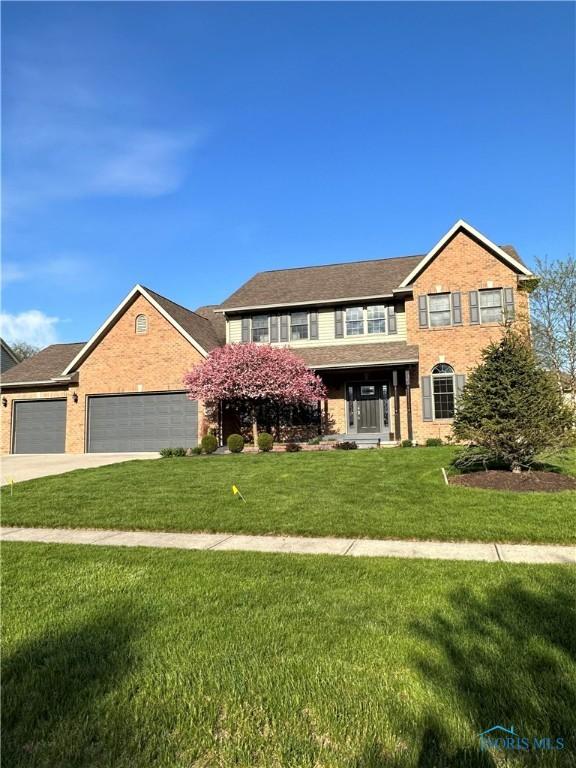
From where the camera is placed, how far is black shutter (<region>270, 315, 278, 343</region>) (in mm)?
23969

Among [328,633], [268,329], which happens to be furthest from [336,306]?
[328,633]

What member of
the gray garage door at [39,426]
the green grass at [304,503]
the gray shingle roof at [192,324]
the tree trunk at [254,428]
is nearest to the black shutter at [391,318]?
the tree trunk at [254,428]

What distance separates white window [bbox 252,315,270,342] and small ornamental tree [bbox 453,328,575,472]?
1344 centimetres

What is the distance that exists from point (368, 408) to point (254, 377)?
5.65 m

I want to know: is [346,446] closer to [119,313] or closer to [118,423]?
[118,423]

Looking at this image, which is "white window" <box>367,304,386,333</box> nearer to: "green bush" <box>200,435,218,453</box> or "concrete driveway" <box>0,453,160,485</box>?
"green bush" <box>200,435,218,453</box>

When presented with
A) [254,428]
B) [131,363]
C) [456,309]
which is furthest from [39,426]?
[456,309]

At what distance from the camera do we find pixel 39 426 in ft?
82.7

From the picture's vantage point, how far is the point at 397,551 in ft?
21.4

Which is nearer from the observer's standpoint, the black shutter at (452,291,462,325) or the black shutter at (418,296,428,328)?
the black shutter at (452,291,462,325)

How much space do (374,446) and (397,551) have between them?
44.8 ft

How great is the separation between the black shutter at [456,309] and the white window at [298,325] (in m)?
6.62

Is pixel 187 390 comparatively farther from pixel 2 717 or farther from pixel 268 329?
pixel 2 717

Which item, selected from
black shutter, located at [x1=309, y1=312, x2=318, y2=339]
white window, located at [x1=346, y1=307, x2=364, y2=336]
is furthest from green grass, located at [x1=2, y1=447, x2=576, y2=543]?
black shutter, located at [x1=309, y1=312, x2=318, y2=339]
